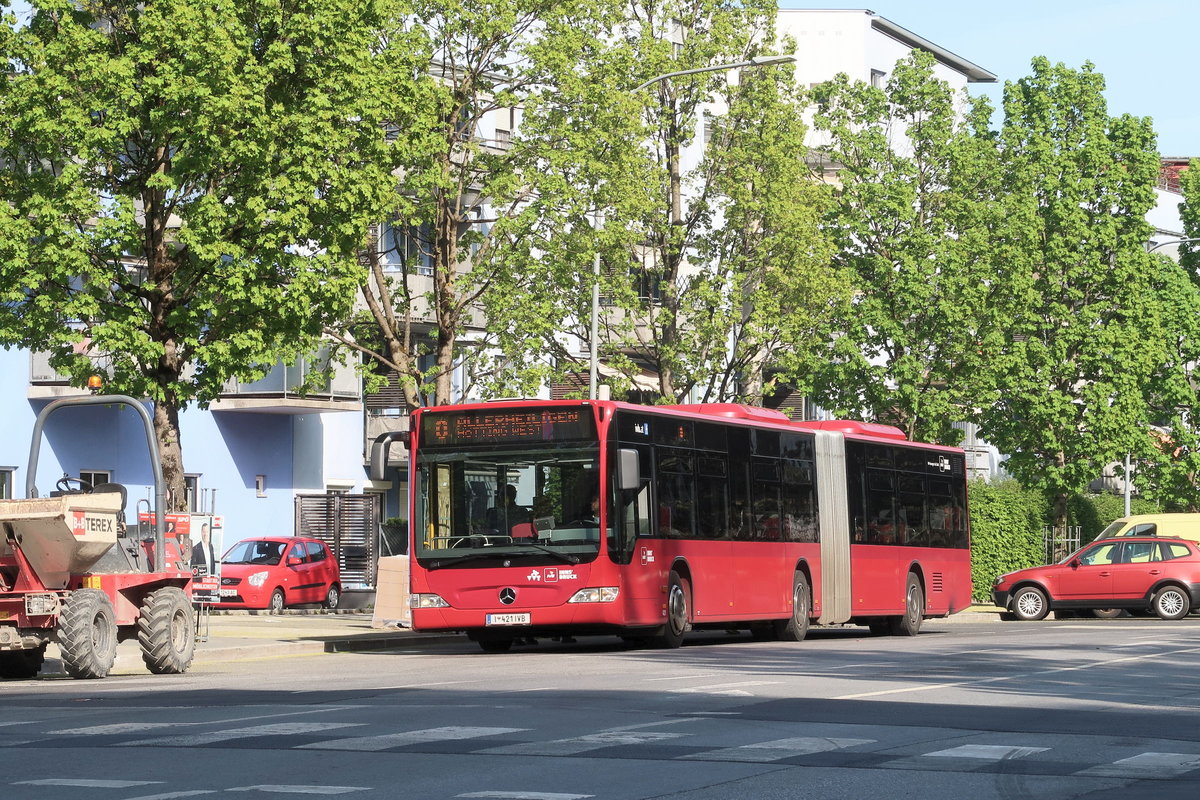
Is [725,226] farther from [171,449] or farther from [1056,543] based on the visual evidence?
[171,449]

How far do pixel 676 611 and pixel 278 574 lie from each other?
56.6ft

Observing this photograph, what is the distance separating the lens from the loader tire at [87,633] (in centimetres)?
2002

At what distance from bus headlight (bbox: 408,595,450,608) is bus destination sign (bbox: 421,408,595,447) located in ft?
6.20

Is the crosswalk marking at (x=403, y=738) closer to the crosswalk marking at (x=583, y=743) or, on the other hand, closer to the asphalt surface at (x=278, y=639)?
the crosswalk marking at (x=583, y=743)

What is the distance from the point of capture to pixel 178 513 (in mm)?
27297

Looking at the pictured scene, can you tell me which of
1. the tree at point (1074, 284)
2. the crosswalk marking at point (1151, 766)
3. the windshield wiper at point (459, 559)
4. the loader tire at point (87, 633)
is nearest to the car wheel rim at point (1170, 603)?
the tree at point (1074, 284)

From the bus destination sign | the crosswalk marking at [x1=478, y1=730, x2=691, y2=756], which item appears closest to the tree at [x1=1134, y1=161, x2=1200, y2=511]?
the bus destination sign

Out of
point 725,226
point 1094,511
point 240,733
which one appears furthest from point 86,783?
point 1094,511

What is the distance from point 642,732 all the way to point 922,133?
4197 cm

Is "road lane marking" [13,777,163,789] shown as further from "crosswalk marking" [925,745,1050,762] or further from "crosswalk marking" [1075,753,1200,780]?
"crosswalk marking" [1075,753,1200,780]

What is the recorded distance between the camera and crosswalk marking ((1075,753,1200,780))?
37.0 ft

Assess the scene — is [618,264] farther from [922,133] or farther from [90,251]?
[90,251]

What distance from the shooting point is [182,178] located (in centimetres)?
2692

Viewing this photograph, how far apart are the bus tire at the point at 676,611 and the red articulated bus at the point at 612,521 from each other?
0.03 metres
